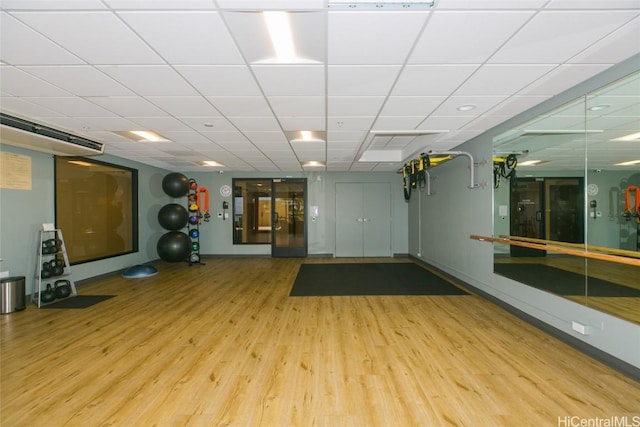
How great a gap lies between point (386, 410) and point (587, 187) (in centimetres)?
314

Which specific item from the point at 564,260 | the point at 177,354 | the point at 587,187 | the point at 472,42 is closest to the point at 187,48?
the point at 472,42

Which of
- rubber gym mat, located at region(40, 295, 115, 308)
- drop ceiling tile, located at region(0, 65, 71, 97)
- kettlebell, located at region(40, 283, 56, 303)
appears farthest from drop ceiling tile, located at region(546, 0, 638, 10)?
kettlebell, located at region(40, 283, 56, 303)

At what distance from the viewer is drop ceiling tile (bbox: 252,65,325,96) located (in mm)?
2465

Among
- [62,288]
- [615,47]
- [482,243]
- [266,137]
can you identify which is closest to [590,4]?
[615,47]

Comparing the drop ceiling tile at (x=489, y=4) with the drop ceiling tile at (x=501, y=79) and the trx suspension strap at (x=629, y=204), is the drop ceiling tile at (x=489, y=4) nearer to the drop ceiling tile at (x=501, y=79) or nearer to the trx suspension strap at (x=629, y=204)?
the drop ceiling tile at (x=501, y=79)

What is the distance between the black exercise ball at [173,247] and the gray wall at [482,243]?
20.4 feet

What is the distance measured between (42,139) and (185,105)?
8.05 ft

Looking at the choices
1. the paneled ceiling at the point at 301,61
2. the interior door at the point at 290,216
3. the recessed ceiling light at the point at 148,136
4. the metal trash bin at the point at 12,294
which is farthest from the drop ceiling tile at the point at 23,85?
the interior door at the point at 290,216

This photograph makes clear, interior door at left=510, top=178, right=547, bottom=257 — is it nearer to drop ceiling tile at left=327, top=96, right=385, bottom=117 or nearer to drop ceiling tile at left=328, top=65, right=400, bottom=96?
drop ceiling tile at left=327, top=96, right=385, bottom=117

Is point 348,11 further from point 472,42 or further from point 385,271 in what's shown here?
point 385,271

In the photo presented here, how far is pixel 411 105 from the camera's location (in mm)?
3352

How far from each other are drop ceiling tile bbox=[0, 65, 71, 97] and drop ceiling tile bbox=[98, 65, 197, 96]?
2.47 ft

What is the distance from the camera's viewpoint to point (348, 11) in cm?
181

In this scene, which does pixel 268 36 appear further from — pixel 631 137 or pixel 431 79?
pixel 631 137
